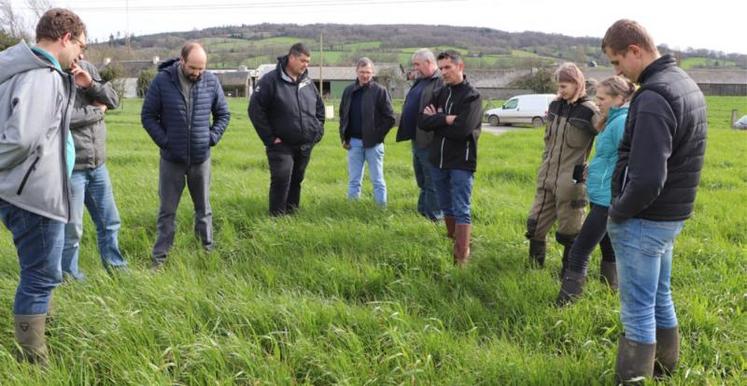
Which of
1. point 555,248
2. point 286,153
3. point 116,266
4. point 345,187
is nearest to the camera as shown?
point 116,266

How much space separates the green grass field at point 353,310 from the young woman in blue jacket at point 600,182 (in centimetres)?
19

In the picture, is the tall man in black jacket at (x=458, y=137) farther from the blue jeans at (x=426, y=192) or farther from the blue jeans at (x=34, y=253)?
the blue jeans at (x=34, y=253)

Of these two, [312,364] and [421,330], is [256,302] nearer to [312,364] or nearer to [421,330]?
[312,364]

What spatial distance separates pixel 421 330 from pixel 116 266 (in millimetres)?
2616

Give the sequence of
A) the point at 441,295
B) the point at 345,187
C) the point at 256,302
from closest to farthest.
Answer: the point at 256,302 < the point at 441,295 < the point at 345,187

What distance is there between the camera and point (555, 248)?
207 inches

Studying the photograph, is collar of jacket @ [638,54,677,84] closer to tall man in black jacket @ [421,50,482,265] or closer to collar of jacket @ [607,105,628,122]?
collar of jacket @ [607,105,628,122]

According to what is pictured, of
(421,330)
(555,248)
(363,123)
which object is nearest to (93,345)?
(421,330)

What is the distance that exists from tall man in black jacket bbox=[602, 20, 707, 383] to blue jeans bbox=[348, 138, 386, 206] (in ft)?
13.5

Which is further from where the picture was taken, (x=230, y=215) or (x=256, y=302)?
(x=230, y=215)

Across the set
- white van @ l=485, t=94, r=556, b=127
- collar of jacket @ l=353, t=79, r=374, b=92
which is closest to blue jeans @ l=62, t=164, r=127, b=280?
collar of jacket @ l=353, t=79, r=374, b=92

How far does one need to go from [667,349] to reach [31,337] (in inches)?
135

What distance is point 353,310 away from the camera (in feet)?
12.0

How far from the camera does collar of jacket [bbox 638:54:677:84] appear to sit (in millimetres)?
2736
